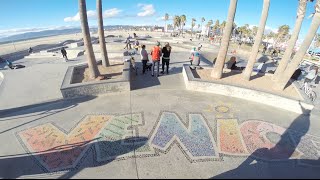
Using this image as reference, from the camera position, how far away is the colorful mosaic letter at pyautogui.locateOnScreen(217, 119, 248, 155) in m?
5.88

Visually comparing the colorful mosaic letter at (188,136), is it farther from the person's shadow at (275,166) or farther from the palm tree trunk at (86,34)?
the palm tree trunk at (86,34)

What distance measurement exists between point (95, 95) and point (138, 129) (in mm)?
3991

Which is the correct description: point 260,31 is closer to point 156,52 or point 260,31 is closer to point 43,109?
point 156,52

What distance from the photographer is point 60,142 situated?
6105 mm

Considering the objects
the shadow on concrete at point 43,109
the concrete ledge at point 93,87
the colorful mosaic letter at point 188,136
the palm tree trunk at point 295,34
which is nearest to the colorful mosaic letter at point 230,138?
the colorful mosaic letter at point 188,136

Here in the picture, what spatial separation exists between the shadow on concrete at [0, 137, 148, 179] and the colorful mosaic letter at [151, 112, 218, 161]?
2.20 feet

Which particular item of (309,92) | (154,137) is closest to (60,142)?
(154,137)

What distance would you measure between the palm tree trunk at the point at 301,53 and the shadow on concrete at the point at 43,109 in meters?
10.4

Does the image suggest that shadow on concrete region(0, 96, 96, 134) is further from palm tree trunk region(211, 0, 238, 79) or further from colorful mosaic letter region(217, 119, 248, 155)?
palm tree trunk region(211, 0, 238, 79)

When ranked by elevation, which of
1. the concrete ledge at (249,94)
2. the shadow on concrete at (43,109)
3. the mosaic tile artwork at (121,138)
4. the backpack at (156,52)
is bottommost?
the shadow on concrete at (43,109)

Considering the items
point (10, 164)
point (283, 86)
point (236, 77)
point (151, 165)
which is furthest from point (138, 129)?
point (283, 86)

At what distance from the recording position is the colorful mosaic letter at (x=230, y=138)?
5883mm

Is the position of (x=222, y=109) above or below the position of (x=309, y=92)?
below

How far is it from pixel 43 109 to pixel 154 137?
5.86 metres
